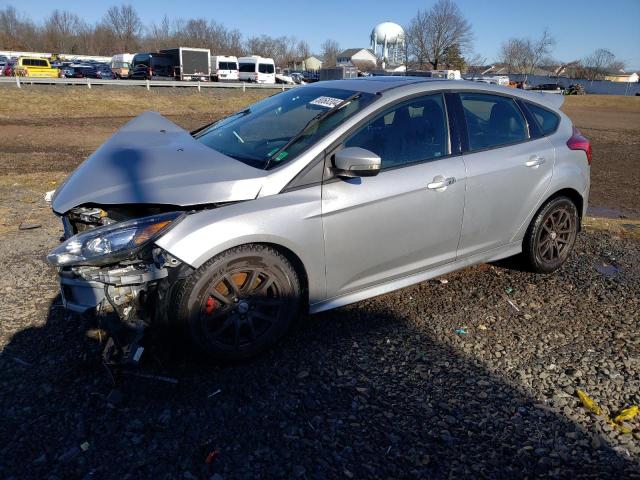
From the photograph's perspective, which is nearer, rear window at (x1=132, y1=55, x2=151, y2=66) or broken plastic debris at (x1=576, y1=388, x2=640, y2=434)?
broken plastic debris at (x1=576, y1=388, x2=640, y2=434)

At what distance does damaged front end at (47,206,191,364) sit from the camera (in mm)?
2822

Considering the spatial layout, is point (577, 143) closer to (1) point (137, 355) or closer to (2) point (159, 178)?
(2) point (159, 178)

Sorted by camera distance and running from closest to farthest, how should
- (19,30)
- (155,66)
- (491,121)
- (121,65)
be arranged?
(491,121) < (155,66) < (121,65) < (19,30)

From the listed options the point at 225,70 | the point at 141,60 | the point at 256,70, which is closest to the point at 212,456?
the point at 256,70

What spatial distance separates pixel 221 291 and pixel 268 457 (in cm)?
102

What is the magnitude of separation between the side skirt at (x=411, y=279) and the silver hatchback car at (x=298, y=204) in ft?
0.04

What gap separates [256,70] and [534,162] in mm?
40315

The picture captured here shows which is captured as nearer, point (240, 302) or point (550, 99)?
point (240, 302)

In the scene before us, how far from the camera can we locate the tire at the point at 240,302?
293 centimetres

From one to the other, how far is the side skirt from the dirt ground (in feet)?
0.90

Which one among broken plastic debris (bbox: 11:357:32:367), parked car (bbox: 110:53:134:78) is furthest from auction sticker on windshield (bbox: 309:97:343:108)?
parked car (bbox: 110:53:134:78)

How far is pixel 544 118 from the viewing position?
4.52 m

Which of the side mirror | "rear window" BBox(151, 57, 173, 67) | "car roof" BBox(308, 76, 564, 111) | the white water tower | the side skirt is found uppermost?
the white water tower

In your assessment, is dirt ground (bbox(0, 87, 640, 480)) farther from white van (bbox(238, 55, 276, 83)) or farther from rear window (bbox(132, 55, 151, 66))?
rear window (bbox(132, 55, 151, 66))
